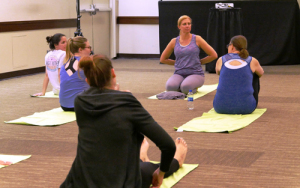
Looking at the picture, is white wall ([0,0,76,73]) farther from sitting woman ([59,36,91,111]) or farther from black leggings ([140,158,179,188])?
black leggings ([140,158,179,188])

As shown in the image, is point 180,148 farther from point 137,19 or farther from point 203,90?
point 137,19

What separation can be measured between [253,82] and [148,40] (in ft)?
21.8

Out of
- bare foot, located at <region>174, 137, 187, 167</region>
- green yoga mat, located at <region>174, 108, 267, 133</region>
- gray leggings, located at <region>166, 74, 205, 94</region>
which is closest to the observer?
bare foot, located at <region>174, 137, 187, 167</region>

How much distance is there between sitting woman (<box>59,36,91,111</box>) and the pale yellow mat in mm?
1457

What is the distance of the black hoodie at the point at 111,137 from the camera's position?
79.9 inches

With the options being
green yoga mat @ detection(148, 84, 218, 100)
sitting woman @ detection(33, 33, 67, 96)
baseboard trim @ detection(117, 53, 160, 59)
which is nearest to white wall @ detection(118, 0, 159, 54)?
baseboard trim @ detection(117, 53, 160, 59)

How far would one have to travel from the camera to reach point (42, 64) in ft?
29.3

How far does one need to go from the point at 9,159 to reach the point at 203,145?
4.84ft

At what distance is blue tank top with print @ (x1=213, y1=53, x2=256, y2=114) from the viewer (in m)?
4.52

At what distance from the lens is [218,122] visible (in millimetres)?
4344

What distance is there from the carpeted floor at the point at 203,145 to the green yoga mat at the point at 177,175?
29 mm

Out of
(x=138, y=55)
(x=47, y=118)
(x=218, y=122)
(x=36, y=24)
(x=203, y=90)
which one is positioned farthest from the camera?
(x=138, y=55)

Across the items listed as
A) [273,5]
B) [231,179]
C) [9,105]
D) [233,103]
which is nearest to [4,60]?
[9,105]

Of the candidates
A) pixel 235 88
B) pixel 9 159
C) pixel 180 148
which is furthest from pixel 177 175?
pixel 235 88
